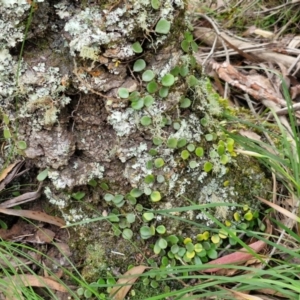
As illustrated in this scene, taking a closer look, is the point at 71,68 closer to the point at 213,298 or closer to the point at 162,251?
the point at 162,251

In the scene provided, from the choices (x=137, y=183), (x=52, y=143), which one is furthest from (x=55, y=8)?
(x=137, y=183)

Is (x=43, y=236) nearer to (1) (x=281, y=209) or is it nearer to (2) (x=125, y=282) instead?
(2) (x=125, y=282)

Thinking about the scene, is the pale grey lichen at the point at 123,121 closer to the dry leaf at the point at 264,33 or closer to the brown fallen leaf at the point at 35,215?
the brown fallen leaf at the point at 35,215

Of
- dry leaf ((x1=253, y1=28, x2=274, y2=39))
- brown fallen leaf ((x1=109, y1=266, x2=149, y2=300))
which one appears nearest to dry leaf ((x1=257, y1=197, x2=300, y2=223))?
brown fallen leaf ((x1=109, y1=266, x2=149, y2=300))

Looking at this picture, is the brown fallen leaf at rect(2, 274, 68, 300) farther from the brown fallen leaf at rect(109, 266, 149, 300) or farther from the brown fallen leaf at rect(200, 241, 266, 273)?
the brown fallen leaf at rect(200, 241, 266, 273)

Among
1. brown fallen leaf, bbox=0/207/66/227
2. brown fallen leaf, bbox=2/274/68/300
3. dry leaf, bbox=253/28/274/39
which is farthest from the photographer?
dry leaf, bbox=253/28/274/39

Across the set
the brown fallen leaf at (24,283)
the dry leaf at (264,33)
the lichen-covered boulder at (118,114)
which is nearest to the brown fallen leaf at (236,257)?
the lichen-covered boulder at (118,114)

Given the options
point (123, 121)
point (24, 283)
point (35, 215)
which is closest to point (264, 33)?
point (123, 121)
